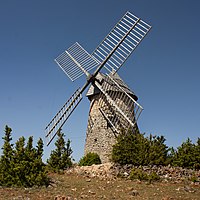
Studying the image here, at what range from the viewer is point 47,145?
83.7ft

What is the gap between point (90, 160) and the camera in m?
24.6

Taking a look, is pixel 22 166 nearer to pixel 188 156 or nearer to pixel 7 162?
pixel 7 162

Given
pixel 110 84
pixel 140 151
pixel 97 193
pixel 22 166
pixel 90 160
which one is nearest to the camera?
pixel 97 193

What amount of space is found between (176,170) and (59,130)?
10051mm

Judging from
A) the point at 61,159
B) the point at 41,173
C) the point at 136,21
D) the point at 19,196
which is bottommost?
the point at 19,196

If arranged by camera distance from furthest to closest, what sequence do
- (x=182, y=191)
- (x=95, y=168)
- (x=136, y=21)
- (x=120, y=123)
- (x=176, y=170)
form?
(x=136, y=21)
(x=120, y=123)
(x=95, y=168)
(x=176, y=170)
(x=182, y=191)

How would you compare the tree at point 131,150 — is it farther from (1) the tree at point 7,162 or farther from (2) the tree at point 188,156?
(1) the tree at point 7,162

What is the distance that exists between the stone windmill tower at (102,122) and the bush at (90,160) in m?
0.59

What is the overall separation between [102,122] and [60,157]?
4.94 m

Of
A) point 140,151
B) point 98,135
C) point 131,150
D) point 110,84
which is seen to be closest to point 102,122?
point 98,135

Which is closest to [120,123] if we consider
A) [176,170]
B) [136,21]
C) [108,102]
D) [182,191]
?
[108,102]

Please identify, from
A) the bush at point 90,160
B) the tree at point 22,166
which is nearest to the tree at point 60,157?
the bush at point 90,160

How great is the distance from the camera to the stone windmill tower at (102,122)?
25.4m

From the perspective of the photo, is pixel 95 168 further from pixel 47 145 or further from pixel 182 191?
pixel 182 191
